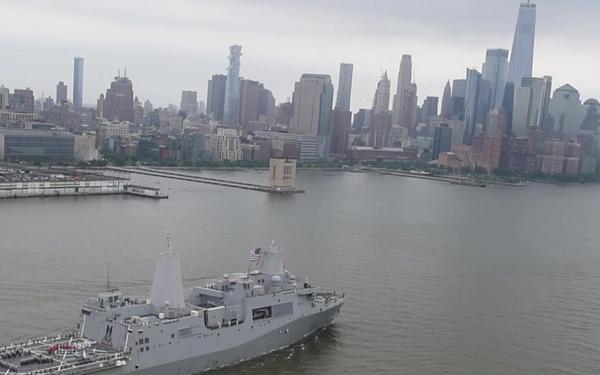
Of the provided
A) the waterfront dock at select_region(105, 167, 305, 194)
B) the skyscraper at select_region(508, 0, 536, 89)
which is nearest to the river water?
the waterfront dock at select_region(105, 167, 305, 194)

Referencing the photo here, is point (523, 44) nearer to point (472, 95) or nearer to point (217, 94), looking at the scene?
point (472, 95)

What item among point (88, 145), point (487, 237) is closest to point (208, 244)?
point (487, 237)

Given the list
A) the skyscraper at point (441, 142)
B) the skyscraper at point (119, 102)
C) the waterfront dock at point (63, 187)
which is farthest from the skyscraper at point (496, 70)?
the waterfront dock at point (63, 187)

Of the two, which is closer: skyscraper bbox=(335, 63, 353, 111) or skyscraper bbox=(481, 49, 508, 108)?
skyscraper bbox=(481, 49, 508, 108)

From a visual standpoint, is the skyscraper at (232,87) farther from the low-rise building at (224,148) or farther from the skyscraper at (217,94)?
the low-rise building at (224,148)

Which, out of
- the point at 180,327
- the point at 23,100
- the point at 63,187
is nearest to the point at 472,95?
the point at 23,100

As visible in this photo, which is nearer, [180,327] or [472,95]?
[180,327]

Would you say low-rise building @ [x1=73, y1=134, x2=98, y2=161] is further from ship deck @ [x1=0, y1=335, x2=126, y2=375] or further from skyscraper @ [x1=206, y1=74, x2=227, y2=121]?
skyscraper @ [x1=206, y1=74, x2=227, y2=121]
